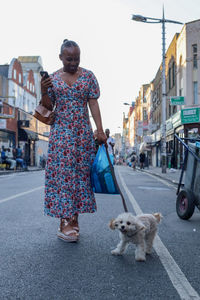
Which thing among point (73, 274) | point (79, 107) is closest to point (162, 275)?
point (73, 274)

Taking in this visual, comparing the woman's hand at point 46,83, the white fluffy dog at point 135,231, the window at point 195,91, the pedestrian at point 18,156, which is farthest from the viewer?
the pedestrian at point 18,156

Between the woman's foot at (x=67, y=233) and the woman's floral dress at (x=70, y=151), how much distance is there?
22 centimetres

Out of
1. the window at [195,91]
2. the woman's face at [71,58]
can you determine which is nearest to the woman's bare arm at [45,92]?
the woman's face at [71,58]

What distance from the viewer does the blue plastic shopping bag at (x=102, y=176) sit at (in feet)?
12.1

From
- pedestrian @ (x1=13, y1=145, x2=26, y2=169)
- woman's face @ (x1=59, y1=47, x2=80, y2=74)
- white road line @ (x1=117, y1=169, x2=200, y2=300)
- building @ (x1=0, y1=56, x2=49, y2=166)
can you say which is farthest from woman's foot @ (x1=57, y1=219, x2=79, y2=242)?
building @ (x1=0, y1=56, x2=49, y2=166)

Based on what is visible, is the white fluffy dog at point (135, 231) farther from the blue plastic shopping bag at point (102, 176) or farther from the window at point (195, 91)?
the window at point (195, 91)

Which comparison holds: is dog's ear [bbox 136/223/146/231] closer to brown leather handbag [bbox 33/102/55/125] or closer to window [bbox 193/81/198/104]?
brown leather handbag [bbox 33/102/55/125]

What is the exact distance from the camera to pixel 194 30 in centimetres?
2766

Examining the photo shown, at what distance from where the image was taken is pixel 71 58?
393 centimetres

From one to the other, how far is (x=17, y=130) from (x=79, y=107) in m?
36.0

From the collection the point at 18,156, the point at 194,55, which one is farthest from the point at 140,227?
the point at 194,55

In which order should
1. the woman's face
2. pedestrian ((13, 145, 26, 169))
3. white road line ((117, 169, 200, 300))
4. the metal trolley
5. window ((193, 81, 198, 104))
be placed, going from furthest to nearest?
pedestrian ((13, 145, 26, 169)) → window ((193, 81, 198, 104)) → the metal trolley → the woman's face → white road line ((117, 169, 200, 300))

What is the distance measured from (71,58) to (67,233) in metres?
1.81

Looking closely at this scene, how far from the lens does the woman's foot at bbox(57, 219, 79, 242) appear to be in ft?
12.8
